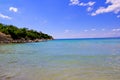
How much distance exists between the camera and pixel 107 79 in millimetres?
10062

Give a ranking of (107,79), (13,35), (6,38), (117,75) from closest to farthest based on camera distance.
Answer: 1. (107,79)
2. (117,75)
3. (6,38)
4. (13,35)

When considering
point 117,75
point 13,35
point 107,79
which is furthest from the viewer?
point 13,35

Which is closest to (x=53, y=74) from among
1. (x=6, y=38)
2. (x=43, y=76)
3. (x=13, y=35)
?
(x=43, y=76)

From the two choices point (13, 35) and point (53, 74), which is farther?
point (13, 35)

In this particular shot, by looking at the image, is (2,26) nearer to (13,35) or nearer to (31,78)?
(13,35)

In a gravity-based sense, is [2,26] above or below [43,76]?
above

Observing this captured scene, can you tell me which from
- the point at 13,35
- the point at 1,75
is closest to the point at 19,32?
the point at 13,35

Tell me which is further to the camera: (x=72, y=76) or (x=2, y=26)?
(x=2, y=26)

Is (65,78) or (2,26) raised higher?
(2,26)

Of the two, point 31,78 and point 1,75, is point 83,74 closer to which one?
point 31,78

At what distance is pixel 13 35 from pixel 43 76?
70.7 meters

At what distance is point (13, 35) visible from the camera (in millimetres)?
79625

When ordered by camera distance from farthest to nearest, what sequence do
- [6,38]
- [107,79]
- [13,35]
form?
[13,35] → [6,38] → [107,79]

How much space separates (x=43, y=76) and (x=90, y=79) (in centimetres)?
249
